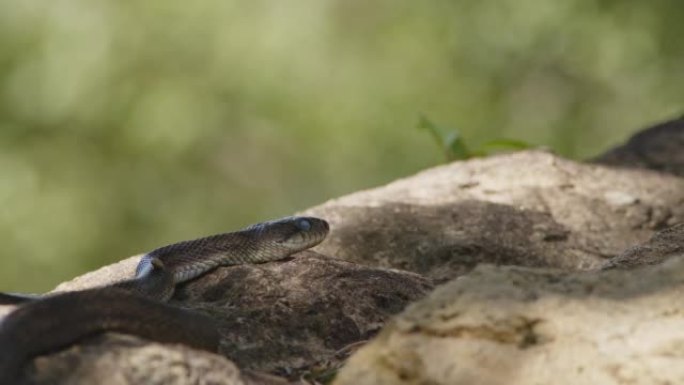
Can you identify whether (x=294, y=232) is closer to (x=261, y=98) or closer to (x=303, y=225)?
(x=303, y=225)

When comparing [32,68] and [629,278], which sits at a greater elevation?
[32,68]

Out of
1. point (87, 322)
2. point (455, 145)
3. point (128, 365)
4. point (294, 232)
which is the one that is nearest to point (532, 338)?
point (128, 365)

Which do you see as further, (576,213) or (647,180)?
(647,180)

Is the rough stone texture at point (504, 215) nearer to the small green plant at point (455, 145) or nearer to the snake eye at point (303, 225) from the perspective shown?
the snake eye at point (303, 225)

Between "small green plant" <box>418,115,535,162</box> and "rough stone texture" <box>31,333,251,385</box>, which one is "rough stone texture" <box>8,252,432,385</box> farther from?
"small green plant" <box>418,115,535,162</box>

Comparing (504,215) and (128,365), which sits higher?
(128,365)

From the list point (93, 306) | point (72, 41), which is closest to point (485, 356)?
point (93, 306)

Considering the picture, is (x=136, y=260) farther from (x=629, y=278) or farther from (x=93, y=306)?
(x=629, y=278)

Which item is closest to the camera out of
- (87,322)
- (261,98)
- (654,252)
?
(87,322)
